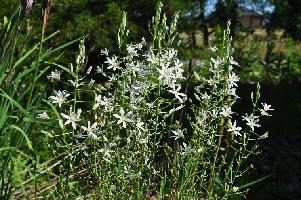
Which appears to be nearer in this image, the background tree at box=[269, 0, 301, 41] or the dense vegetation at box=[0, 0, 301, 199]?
the dense vegetation at box=[0, 0, 301, 199]

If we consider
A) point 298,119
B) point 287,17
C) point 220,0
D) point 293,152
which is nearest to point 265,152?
point 293,152

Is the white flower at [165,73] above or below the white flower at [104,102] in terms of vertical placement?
above

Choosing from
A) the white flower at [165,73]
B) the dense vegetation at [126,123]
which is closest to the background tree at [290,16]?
the dense vegetation at [126,123]

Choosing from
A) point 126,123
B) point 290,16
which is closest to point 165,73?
point 126,123

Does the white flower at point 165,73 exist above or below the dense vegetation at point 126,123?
above

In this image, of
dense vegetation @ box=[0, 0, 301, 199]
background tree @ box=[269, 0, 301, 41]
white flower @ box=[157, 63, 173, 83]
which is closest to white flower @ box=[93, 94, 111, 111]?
dense vegetation @ box=[0, 0, 301, 199]

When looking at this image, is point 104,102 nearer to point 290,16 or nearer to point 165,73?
point 165,73

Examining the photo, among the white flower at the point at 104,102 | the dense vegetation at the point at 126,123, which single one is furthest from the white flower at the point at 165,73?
the white flower at the point at 104,102

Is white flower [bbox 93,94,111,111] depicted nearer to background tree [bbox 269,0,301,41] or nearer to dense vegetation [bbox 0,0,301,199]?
dense vegetation [bbox 0,0,301,199]

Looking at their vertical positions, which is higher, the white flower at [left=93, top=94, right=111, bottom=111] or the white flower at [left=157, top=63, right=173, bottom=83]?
the white flower at [left=157, top=63, right=173, bottom=83]

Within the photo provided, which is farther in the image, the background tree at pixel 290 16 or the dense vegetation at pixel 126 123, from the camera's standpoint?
the background tree at pixel 290 16

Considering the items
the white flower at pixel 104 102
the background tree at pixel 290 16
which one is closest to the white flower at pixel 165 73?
the white flower at pixel 104 102

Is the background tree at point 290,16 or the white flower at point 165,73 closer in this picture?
the white flower at point 165,73

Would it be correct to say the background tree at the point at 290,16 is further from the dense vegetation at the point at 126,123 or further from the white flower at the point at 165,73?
the white flower at the point at 165,73
